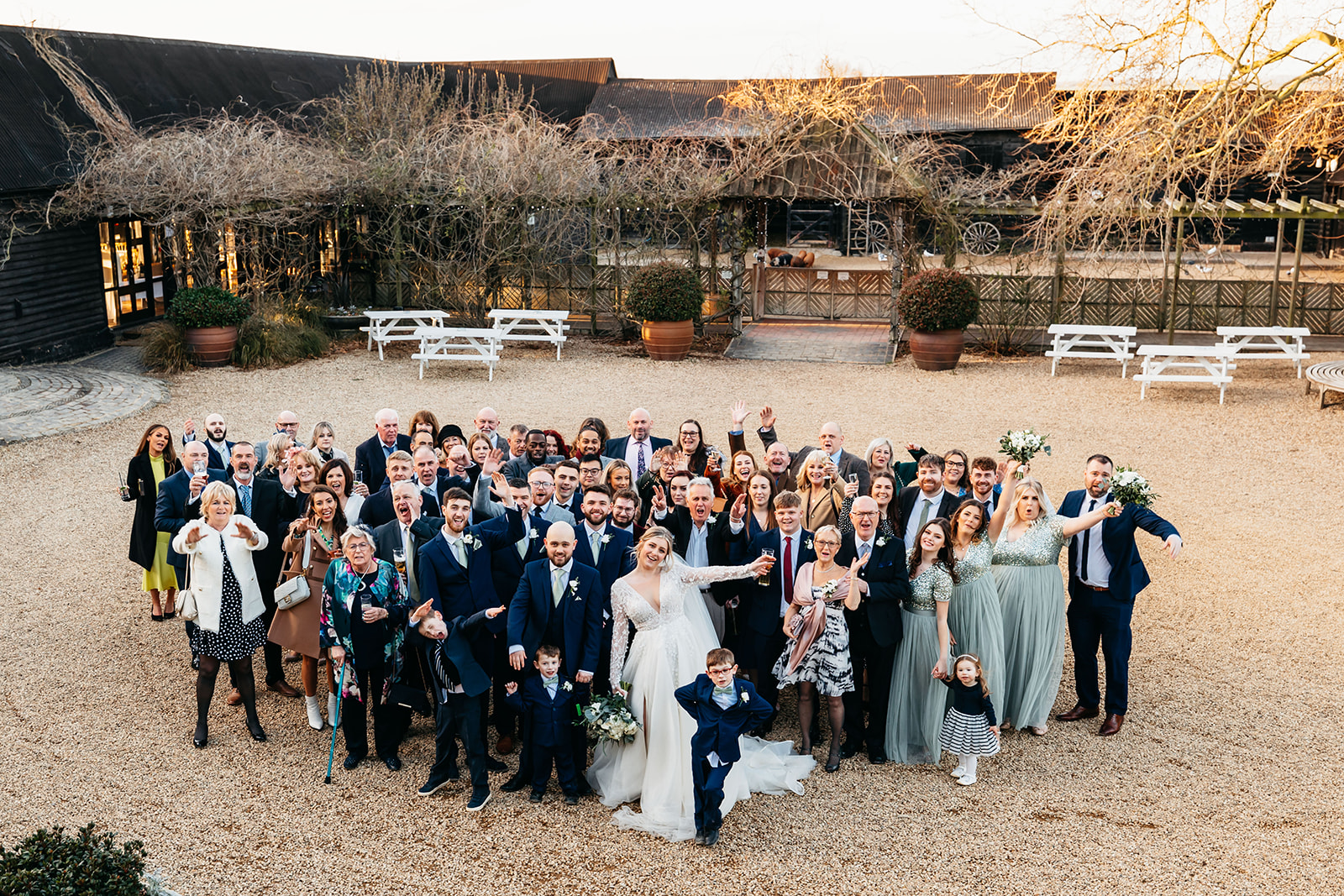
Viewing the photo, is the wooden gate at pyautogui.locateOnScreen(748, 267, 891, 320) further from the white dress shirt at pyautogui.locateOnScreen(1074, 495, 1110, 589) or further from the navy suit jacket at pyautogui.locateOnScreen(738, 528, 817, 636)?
the navy suit jacket at pyautogui.locateOnScreen(738, 528, 817, 636)

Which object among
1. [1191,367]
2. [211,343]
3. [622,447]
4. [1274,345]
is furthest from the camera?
[211,343]

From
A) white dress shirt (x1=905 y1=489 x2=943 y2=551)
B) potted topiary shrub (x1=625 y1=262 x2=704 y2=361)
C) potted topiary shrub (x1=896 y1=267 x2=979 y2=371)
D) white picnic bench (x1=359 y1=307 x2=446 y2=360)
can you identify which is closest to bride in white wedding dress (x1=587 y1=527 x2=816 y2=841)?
white dress shirt (x1=905 y1=489 x2=943 y2=551)

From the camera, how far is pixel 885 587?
234 inches

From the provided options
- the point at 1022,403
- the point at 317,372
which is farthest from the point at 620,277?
the point at 1022,403

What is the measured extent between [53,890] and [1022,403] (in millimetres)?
13108

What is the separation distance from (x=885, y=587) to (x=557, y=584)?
177 cm

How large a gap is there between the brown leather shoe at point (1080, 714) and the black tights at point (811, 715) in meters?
1.45

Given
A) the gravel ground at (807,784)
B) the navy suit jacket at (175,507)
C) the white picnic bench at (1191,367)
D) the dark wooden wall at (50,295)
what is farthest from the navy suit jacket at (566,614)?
the dark wooden wall at (50,295)

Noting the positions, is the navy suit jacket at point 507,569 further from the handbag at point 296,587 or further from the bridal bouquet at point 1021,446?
the bridal bouquet at point 1021,446

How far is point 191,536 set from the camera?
6.12 m

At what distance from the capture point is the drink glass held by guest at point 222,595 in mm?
6164

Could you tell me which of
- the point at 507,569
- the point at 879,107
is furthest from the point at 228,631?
the point at 879,107

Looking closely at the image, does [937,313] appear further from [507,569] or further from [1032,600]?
[507,569]

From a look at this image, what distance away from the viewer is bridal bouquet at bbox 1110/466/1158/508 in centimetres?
633
